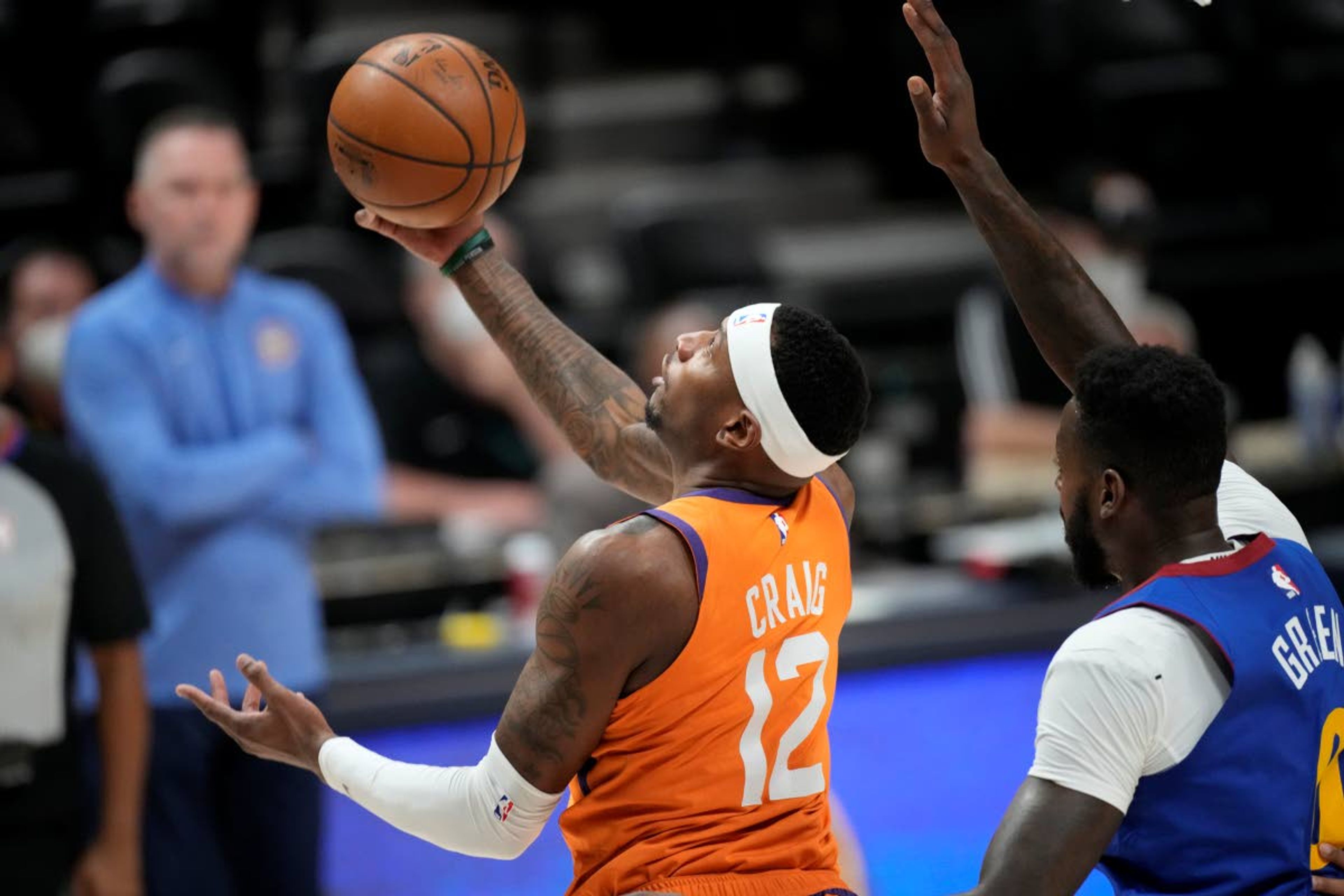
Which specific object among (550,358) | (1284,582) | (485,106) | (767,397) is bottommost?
(1284,582)

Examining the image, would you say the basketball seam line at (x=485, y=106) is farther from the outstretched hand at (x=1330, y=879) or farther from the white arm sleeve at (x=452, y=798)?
the outstretched hand at (x=1330, y=879)

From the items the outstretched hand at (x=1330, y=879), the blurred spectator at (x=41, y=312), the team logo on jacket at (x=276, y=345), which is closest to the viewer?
the outstretched hand at (x=1330, y=879)

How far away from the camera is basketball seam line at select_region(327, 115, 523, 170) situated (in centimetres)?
330

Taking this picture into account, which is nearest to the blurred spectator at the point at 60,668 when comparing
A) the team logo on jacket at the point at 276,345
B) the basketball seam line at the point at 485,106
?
the team logo on jacket at the point at 276,345

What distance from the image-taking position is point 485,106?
3.39 m

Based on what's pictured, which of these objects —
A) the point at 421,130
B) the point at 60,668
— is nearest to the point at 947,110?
the point at 421,130

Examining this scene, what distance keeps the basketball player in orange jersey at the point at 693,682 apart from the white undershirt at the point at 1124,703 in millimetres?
433

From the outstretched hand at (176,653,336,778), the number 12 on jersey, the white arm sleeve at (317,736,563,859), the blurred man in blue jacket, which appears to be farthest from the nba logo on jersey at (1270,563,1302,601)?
the blurred man in blue jacket

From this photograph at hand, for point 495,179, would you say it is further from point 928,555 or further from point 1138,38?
point 1138,38

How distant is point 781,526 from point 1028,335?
4855mm

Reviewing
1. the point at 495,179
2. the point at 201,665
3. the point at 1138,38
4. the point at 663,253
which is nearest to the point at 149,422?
the point at 201,665

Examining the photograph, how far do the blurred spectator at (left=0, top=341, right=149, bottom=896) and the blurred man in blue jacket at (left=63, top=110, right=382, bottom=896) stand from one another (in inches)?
12.2

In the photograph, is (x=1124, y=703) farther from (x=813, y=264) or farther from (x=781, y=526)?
(x=813, y=264)

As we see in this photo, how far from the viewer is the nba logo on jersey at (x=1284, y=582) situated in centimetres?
270
